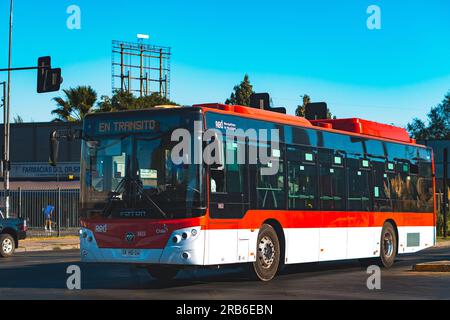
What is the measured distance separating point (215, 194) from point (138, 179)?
134 centimetres

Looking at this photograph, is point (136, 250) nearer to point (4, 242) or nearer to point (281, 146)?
point (281, 146)

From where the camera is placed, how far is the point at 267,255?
52.1 feet

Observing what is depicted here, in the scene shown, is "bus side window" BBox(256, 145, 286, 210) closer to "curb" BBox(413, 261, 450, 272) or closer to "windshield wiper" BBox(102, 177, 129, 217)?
"windshield wiper" BBox(102, 177, 129, 217)

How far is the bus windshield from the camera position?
1412 cm

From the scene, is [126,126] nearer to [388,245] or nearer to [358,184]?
[358,184]

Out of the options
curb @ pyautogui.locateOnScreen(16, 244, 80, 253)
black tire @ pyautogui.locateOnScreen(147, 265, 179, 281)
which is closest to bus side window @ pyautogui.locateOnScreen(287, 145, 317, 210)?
black tire @ pyautogui.locateOnScreen(147, 265, 179, 281)

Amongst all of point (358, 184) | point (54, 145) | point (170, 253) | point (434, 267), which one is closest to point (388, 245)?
point (358, 184)

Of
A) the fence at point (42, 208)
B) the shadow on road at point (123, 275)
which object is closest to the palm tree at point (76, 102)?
the fence at point (42, 208)

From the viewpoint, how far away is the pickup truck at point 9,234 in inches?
1026

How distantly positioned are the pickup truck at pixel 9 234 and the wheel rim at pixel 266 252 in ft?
41.3

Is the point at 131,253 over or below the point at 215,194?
below

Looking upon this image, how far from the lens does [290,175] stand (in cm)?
1658

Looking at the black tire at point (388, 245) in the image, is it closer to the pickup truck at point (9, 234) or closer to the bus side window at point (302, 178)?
the bus side window at point (302, 178)
